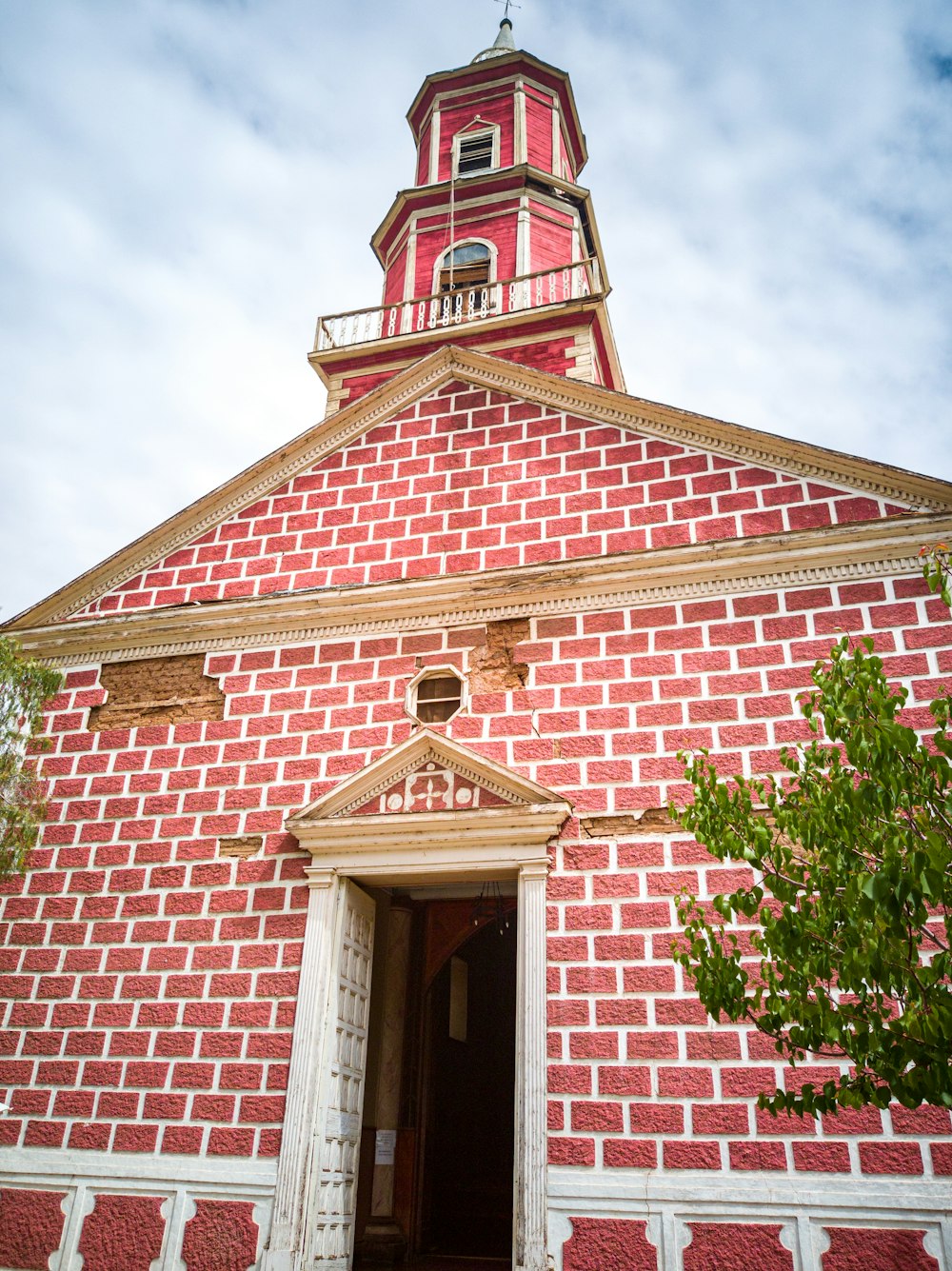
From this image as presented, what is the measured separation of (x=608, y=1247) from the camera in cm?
655

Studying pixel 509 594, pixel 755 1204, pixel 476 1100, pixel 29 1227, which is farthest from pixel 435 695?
pixel 476 1100

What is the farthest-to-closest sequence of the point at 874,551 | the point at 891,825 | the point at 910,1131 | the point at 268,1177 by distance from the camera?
1. the point at 874,551
2. the point at 268,1177
3. the point at 910,1131
4. the point at 891,825

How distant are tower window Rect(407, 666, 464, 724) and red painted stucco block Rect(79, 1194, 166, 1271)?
4.06m

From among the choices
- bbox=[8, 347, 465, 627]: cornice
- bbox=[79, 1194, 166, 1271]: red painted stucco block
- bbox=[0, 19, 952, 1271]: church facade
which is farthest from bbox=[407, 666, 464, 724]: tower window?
bbox=[79, 1194, 166, 1271]: red painted stucco block

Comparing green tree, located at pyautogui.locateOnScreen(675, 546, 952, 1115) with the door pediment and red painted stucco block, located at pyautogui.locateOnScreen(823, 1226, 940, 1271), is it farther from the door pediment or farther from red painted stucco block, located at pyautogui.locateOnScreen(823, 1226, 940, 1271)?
the door pediment

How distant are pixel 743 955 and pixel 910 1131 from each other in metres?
1.38

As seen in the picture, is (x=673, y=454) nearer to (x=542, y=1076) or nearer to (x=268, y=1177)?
(x=542, y=1076)

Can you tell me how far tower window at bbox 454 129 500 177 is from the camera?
16.3m

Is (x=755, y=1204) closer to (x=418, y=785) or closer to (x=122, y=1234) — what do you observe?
(x=418, y=785)

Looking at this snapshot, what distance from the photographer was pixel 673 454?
29.6 ft

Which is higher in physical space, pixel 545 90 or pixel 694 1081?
pixel 545 90

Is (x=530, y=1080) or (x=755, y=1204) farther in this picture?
(x=530, y=1080)

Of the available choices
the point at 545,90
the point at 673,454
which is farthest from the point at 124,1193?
the point at 545,90

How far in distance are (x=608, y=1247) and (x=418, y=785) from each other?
135 inches
